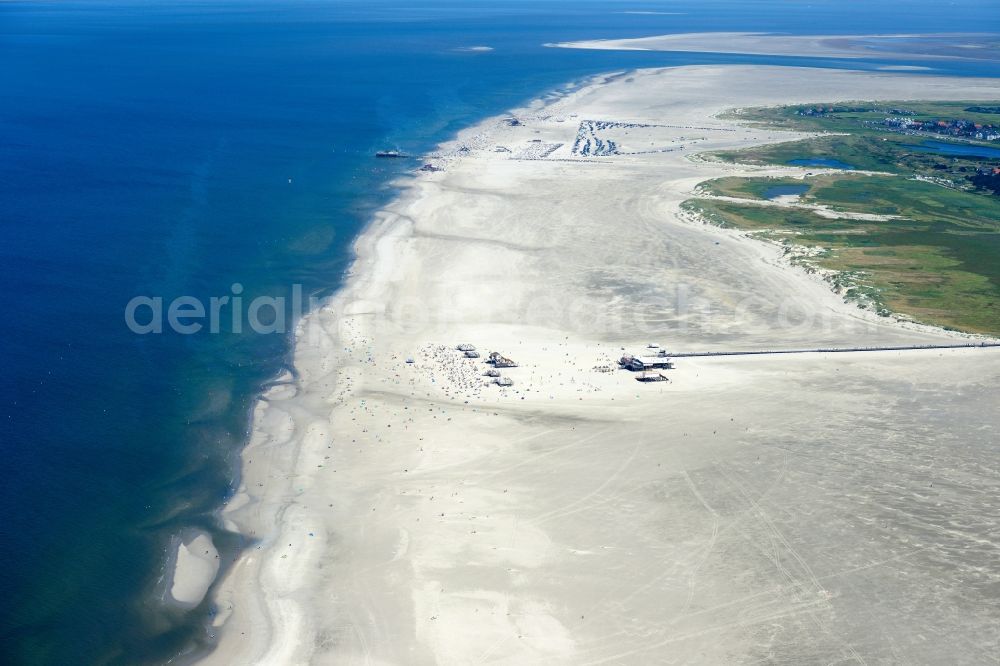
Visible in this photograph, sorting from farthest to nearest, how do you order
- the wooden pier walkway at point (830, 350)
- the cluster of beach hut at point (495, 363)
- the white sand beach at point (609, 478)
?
the wooden pier walkway at point (830, 350)
the cluster of beach hut at point (495, 363)
the white sand beach at point (609, 478)

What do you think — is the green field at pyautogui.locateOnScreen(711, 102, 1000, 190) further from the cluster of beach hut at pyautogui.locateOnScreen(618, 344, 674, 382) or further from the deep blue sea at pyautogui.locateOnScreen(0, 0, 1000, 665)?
the cluster of beach hut at pyautogui.locateOnScreen(618, 344, 674, 382)

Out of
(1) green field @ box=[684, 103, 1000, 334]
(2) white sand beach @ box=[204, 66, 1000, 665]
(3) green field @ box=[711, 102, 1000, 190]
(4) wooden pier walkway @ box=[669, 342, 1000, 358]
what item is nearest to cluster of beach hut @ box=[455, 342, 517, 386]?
(2) white sand beach @ box=[204, 66, 1000, 665]

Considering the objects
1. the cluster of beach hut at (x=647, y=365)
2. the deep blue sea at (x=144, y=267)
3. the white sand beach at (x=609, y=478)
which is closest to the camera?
the white sand beach at (x=609, y=478)

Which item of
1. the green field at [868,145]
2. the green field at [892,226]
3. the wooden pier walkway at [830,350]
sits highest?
the green field at [868,145]

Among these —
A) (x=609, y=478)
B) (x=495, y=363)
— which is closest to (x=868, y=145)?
(x=495, y=363)

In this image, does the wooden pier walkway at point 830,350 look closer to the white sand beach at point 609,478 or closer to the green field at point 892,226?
the white sand beach at point 609,478

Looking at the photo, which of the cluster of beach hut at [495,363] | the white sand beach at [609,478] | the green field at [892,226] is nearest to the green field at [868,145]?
the green field at [892,226]
